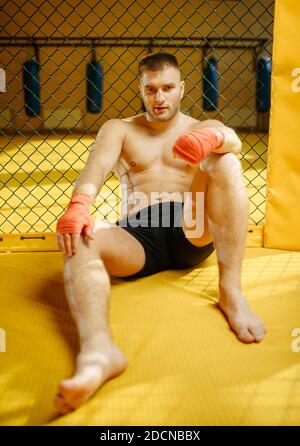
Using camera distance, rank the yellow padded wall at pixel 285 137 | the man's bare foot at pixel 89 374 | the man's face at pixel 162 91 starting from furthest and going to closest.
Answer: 1. the yellow padded wall at pixel 285 137
2. the man's face at pixel 162 91
3. the man's bare foot at pixel 89 374

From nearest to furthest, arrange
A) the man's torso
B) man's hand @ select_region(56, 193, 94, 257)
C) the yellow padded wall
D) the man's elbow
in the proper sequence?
man's hand @ select_region(56, 193, 94, 257), the man's elbow, the man's torso, the yellow padded wall

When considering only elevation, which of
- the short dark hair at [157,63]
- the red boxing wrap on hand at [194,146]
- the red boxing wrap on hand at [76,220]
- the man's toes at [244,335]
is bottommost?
the man's toes at [244,335]

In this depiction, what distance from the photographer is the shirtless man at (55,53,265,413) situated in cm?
130

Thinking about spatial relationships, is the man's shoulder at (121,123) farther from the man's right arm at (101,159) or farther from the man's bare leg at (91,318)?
the man's bare leg at (91,318)

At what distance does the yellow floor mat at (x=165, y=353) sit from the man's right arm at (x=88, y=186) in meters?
0.30

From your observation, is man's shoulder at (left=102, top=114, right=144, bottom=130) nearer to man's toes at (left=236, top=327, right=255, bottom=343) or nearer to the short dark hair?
the short dark hair

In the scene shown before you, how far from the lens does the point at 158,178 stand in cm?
188

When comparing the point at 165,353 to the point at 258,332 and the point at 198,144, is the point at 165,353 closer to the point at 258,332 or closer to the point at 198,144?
the point at 258,332

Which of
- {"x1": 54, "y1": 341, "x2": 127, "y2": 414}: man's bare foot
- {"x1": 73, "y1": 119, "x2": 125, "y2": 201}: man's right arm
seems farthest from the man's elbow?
{"x1": 54, "y1": 341, "x2": 127, "y2": 414}: man's bare foot

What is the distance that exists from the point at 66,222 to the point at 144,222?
1.54 feet

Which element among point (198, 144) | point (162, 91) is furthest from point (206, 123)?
point (198, 144)

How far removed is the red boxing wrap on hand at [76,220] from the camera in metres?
1.42

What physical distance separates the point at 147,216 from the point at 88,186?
1.03 feet

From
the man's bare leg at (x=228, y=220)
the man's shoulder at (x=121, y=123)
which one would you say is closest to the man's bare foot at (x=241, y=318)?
the man's bare leg at (x=228, y=220)
